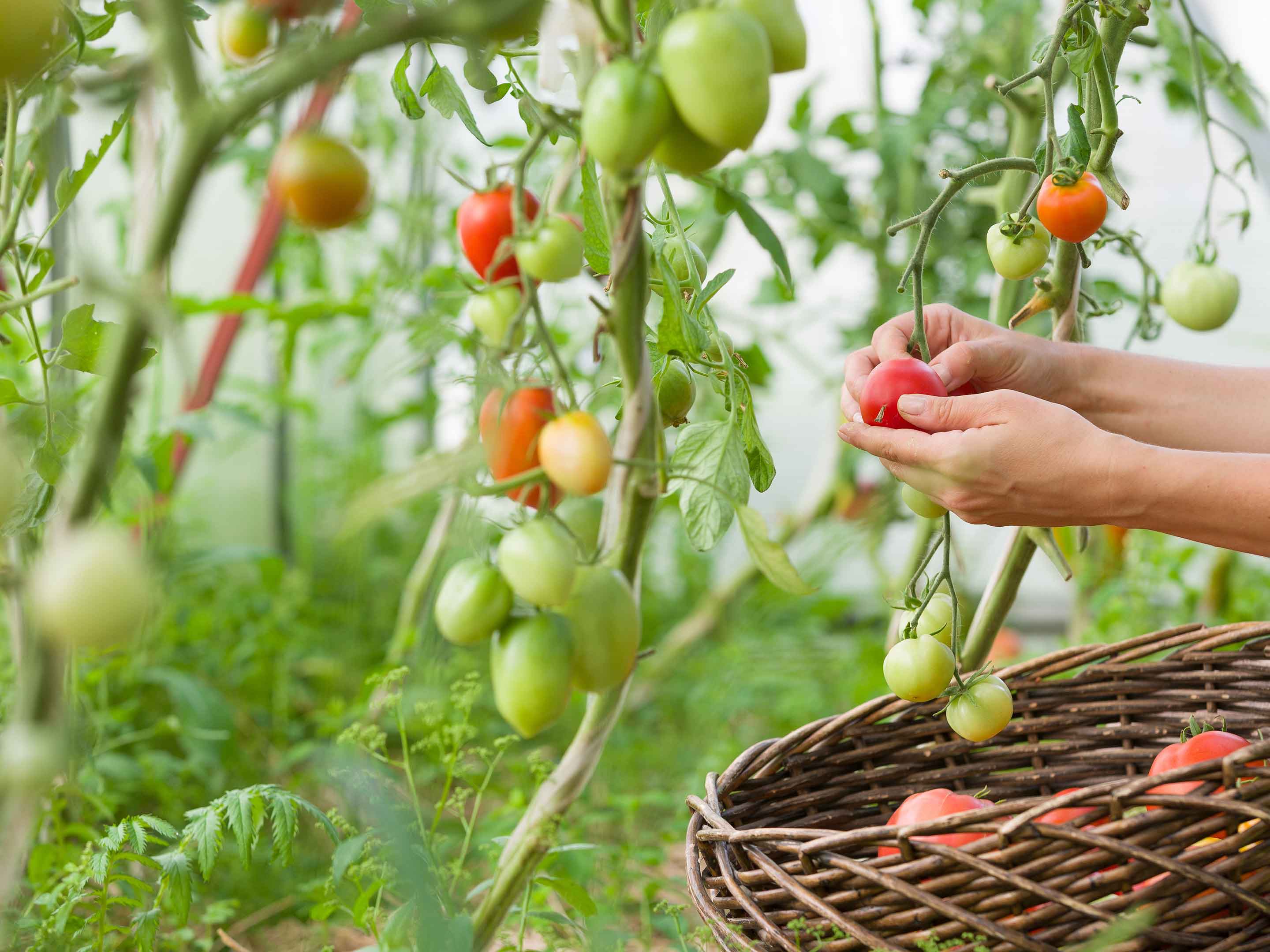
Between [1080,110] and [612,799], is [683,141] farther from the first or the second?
[612,799]

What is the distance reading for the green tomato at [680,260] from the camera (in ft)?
1.83

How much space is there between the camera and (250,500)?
231 centimetres

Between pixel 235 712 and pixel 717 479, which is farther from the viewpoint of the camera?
pixel 235 712

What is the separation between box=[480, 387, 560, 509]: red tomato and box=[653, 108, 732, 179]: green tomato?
0.30 feet

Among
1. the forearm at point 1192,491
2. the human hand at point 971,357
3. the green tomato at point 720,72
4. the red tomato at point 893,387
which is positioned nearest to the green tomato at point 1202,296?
the human hand at point 971,357

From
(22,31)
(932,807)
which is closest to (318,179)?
(22,31)

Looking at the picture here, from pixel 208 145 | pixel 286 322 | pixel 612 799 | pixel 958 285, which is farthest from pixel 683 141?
pixel 958 285

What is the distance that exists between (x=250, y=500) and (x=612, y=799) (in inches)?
60.1

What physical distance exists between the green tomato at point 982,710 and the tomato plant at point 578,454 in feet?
1.19

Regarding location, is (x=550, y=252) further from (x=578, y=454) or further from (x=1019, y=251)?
(x=1019, y=251)

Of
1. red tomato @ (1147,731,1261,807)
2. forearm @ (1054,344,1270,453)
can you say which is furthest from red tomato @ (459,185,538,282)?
forearm @ (1054,344,1270,453)

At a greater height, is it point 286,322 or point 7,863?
point 286,322

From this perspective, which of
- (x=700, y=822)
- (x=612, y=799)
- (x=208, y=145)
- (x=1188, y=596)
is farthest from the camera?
(x=1188, y=596)

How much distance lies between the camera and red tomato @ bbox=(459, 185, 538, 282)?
1.31ft
